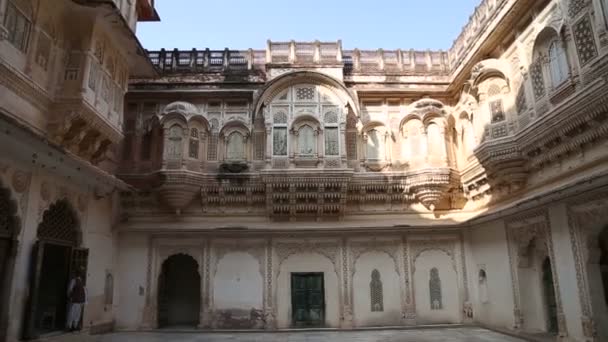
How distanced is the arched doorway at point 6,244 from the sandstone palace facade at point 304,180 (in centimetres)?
96

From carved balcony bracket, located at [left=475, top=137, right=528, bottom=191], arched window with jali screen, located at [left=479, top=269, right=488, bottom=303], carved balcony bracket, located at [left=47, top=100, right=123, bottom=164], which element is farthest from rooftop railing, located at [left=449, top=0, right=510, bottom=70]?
carved balcony bracket, located at [left=47, top=100, right=123, bottom=164]

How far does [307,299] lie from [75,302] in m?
5.92

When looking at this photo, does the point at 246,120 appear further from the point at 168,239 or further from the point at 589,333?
the point at 589,333

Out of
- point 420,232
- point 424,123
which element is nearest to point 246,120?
point 424,123

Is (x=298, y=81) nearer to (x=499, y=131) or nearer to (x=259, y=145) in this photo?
(x=259, y=145)

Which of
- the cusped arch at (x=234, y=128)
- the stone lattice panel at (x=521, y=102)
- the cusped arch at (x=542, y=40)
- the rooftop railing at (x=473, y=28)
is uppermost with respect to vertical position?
the rooftop railing at (x=473, y=28)

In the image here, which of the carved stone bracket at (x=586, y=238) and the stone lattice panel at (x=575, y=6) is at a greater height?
the stone lattice panel at (x=575, y=6)

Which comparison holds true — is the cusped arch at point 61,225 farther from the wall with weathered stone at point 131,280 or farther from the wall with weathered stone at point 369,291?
the wall with weathered stone at point 369,291

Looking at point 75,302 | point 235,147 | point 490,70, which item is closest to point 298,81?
point 235,147

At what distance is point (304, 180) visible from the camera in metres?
12.2

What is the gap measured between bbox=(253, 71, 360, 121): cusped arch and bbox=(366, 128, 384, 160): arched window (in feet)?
2.93

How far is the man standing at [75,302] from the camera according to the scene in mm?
9297

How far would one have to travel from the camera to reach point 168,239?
1264 cm

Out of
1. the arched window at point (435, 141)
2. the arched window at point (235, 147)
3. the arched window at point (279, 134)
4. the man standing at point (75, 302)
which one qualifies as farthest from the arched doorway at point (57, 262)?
the arched window at point (435, 141)
